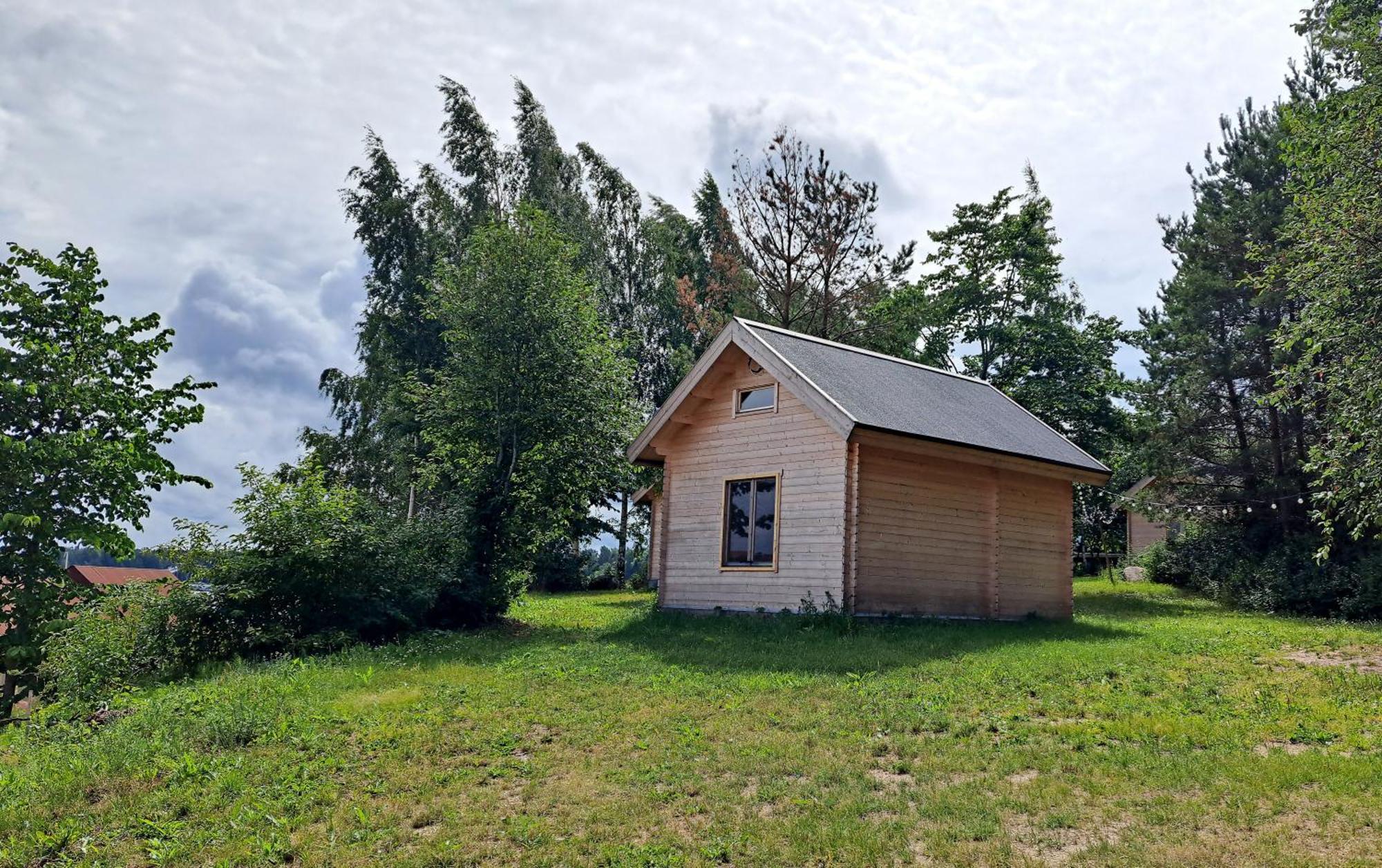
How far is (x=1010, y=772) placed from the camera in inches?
288

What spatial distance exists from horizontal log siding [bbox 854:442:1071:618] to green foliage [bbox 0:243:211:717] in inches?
425

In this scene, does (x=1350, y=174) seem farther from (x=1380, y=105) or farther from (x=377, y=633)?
(x=377, y=633)

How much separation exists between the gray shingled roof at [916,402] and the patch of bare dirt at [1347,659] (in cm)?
569

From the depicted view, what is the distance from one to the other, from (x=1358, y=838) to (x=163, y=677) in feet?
43.7

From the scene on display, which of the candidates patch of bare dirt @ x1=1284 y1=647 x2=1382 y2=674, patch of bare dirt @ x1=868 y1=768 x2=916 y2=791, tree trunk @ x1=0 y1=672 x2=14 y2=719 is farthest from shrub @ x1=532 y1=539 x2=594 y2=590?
patch of bare dirt @ x1=868 y1=768 x2=916 y2=791

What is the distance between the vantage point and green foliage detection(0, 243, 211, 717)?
11.9 metres

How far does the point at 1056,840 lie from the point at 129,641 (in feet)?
41.1

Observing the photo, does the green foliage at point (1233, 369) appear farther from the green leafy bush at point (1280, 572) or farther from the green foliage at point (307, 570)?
the green foliage at point (307, 570)

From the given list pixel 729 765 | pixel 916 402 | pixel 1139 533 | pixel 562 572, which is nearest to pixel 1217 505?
pixel 916 402

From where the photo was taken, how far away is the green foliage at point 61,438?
11859mm

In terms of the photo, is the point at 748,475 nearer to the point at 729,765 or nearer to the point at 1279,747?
the point at 729,765

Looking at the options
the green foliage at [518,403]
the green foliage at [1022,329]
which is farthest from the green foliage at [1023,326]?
the green foliage at [518,403]

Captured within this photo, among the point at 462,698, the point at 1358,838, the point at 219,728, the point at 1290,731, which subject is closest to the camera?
the point at 1358,838

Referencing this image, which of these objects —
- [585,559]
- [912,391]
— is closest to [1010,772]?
[912,391]
